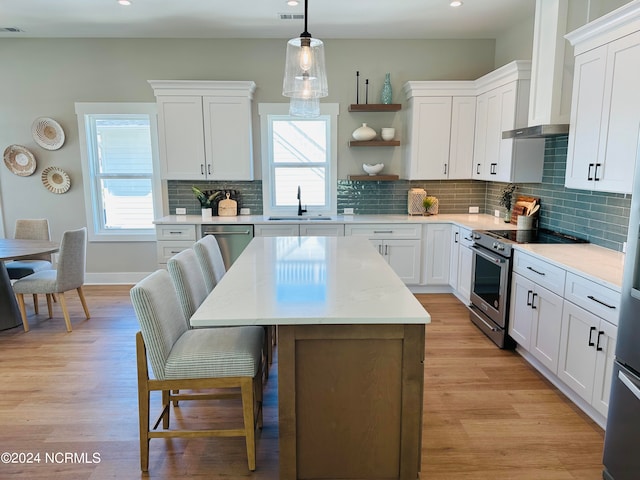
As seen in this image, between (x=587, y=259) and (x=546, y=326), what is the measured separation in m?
0.51

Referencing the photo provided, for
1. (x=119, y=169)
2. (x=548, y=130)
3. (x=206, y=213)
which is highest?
(x=548, y=130)

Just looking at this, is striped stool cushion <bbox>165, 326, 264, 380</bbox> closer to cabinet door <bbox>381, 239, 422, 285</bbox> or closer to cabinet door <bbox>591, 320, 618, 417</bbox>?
cabinet door <bbox>591, 320, 618, 417</bbox>

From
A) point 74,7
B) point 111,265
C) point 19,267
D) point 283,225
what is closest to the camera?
point 74,7

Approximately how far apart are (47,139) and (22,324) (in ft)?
7.42

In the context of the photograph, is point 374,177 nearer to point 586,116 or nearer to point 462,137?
point 462,137

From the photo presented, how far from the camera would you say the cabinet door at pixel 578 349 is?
2.37 metres

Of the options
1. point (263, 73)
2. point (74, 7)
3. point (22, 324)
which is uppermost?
point (74, 7)

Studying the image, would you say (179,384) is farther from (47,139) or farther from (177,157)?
(47,139)

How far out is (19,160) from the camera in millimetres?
4980

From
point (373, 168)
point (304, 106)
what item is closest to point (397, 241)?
point (373, 168)

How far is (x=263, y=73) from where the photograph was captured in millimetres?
4906

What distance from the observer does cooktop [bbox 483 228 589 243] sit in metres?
3.36

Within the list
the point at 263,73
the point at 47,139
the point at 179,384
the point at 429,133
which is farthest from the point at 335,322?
the point at 47,139

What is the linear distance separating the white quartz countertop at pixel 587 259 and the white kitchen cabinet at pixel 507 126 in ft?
3.38
